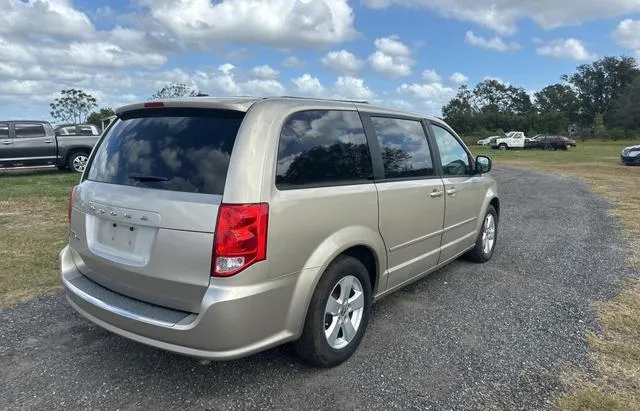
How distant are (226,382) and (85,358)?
1056 mm

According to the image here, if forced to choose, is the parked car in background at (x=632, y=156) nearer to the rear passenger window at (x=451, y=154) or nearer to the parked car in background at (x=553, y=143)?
the rear passenger window at (x=451, y=154)

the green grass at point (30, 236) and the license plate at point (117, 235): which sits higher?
the license plate at point (117, 235)

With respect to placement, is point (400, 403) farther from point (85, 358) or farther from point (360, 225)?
point (85, 358)

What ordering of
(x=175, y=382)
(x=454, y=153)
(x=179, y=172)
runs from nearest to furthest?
1. (x=179, y=172)
2. (x=175, y=382)
3. (x=454, y=153)

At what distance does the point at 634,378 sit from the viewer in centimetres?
314

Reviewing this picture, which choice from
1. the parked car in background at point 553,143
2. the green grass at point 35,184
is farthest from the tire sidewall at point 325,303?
the parked car in background at point 553,143

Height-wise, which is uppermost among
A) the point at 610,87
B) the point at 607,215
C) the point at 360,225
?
the point at 610,87

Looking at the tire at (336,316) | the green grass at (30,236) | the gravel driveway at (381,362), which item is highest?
the tire at (336,316)

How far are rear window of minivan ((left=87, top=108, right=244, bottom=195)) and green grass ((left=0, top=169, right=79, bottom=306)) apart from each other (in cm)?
225

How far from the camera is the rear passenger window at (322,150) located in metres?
2.93

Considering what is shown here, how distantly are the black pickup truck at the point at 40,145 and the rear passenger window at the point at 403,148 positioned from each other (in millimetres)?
13705

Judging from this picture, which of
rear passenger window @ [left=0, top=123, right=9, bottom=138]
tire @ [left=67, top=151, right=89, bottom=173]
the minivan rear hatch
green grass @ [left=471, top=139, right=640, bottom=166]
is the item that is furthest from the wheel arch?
green grass @ [left=471, top=139, right=640, bottom=166]

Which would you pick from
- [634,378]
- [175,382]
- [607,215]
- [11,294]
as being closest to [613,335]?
[634,378]

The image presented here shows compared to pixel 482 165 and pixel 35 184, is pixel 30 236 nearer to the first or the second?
pixel 482 165
